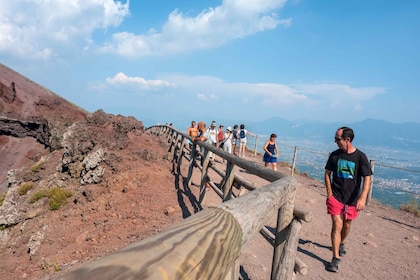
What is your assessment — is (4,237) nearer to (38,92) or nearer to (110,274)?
(110,274)

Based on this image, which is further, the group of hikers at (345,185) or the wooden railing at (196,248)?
the group of hikers at (345,185)

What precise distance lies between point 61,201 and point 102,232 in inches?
120

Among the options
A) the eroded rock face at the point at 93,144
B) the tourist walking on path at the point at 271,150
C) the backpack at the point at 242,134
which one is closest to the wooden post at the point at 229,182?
the eroded rock face at the point at 93,144

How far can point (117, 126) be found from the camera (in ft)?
37.6

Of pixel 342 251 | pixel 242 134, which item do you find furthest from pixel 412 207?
pixel 242 134

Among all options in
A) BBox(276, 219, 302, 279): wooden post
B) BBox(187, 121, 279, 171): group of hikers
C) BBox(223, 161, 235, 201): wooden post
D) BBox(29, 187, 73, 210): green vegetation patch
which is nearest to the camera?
BBox(276, 219, 302, 279): wooden post

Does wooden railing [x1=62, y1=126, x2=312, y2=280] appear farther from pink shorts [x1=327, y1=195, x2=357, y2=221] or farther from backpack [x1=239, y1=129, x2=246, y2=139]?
backpack [x1=239, y1=129, x2=246, y2=139]

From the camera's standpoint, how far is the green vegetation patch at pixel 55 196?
9.08 m

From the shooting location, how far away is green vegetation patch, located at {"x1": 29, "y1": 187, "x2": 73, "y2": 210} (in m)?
9.08

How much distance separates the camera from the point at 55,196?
30.4 ft

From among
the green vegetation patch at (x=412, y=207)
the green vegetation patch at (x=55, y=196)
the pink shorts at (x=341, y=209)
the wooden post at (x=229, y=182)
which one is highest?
the wooden post at (x=229, y=182)

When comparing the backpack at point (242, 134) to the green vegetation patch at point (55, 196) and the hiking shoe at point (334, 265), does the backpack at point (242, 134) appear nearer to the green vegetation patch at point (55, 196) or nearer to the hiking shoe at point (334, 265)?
the green vegetation patch at point (55, 196)

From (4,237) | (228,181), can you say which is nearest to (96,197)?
(4,237)

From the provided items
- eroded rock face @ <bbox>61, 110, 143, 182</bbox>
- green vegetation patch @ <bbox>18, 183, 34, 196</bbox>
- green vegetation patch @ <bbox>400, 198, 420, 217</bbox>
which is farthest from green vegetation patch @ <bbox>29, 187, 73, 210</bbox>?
green vegetation patch @ <bbox>400, 198, 420, 217</bbox>
